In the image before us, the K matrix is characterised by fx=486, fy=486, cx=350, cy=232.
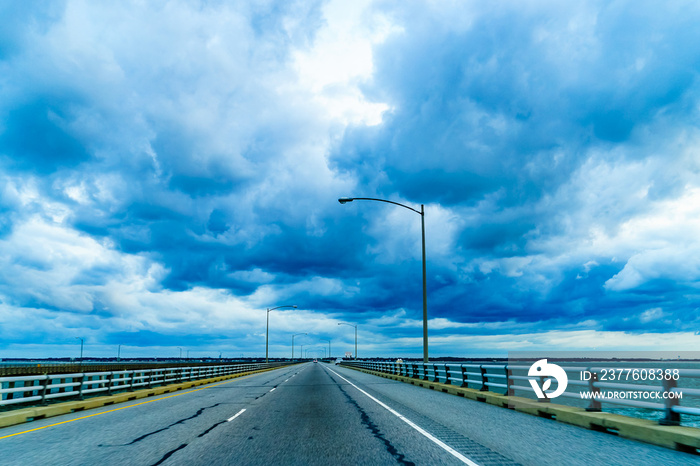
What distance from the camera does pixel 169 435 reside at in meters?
9.38

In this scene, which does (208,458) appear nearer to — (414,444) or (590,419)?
(414,444)

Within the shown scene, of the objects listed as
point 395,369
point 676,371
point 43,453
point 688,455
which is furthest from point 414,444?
point 395,369

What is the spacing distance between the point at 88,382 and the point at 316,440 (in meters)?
10.4

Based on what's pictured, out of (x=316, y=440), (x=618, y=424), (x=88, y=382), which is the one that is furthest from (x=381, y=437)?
(x=88, y=382)

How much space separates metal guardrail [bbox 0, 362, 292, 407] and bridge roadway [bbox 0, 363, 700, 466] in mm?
1255

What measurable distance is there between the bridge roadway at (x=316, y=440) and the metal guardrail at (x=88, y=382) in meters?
1.26

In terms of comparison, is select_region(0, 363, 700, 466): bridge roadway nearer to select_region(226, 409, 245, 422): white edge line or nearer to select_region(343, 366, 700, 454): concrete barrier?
select_region(226, 409, 245, 422): white edge line

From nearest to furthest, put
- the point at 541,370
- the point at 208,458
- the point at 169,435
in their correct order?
the point at 208,458 < the point at 169,435 < the point at 541,370

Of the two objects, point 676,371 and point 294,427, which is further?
point 294,427

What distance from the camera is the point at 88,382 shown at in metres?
15.6

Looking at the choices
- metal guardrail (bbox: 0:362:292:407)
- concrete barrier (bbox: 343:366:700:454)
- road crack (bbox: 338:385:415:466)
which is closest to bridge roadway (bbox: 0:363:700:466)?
road crack (bbox: 338:385:415:466)

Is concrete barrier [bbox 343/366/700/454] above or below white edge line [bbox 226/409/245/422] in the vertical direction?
above

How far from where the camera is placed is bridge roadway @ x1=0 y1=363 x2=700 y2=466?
7219 mm

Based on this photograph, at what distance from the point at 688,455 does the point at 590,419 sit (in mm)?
2807
